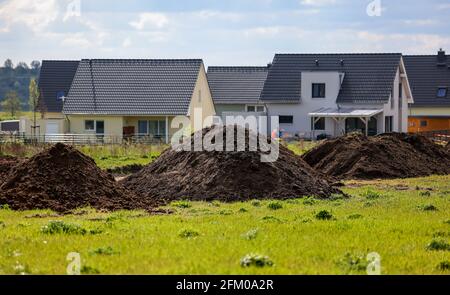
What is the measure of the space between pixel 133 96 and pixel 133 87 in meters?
1.26

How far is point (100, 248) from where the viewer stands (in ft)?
44.0

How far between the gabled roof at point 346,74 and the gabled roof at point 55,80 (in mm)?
16427

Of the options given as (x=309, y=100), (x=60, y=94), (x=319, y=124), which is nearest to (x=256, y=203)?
(x=319, y=124)

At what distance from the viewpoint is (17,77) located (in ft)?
616

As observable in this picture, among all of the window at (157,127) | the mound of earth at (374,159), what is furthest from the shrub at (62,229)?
the window at (157,127)

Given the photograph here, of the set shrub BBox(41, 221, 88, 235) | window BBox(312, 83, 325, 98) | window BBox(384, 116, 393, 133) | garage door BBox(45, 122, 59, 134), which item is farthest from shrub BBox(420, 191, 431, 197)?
window BBox(312, 83, 325, 98)

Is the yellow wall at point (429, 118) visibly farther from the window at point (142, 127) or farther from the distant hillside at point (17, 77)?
the distant hillside at point (17, 77)

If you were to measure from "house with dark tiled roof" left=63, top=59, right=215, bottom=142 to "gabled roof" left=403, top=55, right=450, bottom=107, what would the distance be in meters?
21.7

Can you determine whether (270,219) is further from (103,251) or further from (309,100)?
(309,100)

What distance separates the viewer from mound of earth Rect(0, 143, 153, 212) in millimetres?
21203

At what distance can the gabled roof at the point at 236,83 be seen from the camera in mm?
75750
